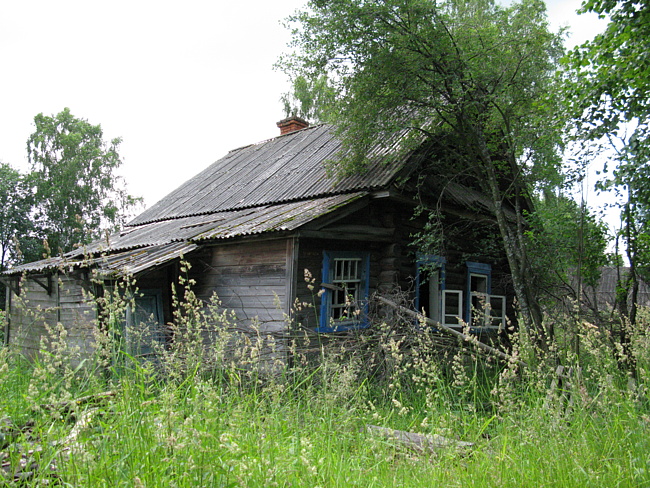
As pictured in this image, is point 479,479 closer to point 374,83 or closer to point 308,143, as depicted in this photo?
point 374,83

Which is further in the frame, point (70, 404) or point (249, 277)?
point (249, 277)

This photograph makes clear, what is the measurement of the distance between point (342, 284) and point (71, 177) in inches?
956

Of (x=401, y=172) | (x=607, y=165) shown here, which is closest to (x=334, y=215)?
(x=401, y=172)

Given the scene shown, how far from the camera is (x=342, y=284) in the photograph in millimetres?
8289

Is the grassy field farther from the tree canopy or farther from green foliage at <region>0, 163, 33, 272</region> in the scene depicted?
green foliage at <region>0, 163, 33, 272</region>

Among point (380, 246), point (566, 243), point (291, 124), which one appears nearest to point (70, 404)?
point (380, 246)

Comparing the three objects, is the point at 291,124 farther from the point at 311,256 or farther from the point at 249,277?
the point at 311,256

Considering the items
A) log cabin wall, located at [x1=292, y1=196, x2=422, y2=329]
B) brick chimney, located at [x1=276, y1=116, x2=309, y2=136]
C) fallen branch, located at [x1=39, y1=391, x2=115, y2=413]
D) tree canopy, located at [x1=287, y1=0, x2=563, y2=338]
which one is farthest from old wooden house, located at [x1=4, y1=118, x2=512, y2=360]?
brick chimney, located at [x1=276, y1=116, x2=309, y2=136]

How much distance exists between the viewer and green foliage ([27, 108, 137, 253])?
2612cm

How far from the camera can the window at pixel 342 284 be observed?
7895mm

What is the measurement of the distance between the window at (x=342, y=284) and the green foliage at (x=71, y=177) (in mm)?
21824

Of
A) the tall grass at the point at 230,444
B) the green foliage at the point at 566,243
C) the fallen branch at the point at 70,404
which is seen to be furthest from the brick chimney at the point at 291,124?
the fallen branch at the point at 70,404

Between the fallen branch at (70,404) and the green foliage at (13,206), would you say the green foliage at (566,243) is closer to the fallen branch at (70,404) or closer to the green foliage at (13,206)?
the fallen branch at (70,404)

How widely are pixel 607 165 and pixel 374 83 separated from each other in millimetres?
3656
